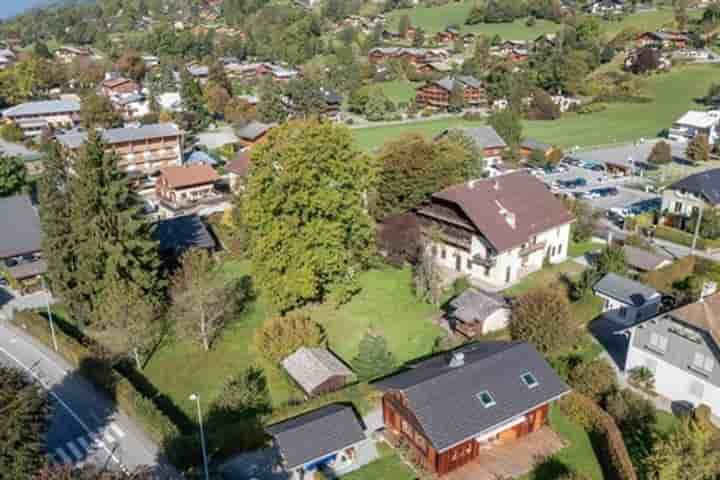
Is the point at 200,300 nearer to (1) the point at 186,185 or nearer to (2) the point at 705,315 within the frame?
(2) the point at 705,315

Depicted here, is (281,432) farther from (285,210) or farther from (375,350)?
(285,210)

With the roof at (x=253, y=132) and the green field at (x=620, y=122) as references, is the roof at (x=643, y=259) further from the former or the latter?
the roof at (x=253, y=132)

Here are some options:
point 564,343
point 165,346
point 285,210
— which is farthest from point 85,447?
point 564,343

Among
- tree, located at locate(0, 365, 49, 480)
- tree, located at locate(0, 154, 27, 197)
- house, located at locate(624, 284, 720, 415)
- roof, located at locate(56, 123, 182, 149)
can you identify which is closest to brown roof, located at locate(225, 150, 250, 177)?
roof, located at locate(56, 123, 182, 149)

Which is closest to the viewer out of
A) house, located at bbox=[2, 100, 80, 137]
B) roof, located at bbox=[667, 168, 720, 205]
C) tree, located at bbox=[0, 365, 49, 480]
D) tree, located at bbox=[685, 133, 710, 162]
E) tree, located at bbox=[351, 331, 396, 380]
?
tree, located at bbox=[0, 365, 49, 480]

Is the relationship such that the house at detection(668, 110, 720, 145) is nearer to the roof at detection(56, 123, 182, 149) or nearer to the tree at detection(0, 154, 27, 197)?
the roof at detection(56, 123, 182, 149)

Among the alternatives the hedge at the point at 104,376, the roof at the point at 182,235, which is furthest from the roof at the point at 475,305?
the roof at the point at 182,235
